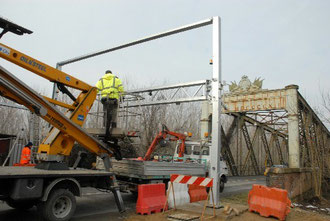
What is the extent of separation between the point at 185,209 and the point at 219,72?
4601 millimetres

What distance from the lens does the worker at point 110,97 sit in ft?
28.6

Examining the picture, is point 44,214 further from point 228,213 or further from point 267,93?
point 267,93

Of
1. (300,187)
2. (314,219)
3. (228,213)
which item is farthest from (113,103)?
(300,187)

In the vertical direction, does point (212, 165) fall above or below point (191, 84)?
below

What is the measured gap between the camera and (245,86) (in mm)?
19203

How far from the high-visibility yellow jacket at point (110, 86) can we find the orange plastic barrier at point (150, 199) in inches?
121

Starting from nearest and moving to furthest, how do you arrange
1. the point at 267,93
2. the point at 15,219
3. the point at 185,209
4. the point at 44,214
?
1. the point at 44,214
2. the point at 15,219
3. the point at 185,209
4. the point at 267,93

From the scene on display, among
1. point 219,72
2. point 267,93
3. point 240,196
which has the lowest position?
point 240,196

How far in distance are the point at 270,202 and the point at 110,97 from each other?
5.88 meters

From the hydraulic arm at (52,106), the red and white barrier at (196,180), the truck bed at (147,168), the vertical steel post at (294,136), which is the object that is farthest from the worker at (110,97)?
the vertical steel post at (294,136)

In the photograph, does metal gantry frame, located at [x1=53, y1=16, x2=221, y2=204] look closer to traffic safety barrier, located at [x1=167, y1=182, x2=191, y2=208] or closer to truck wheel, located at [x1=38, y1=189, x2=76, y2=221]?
traffic safety barrier, located at [x1=167, y1=182, x2=191, y2=208]

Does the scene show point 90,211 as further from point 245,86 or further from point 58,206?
point 245,86

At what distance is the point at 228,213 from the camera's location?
7.93 metres

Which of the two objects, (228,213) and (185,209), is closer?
(228,213)
